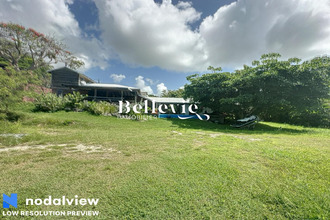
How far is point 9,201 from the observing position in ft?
6.23

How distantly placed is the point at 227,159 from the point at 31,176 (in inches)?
179

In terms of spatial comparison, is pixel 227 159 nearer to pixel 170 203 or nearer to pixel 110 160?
pixel 170 203

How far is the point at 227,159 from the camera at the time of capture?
137 inches

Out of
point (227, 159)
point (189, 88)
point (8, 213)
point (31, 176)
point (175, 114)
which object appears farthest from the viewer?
point (175, 114)

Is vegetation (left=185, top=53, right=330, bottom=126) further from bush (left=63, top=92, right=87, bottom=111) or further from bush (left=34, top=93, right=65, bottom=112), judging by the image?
bush (left=34, top=93, right=65, bottom=112)

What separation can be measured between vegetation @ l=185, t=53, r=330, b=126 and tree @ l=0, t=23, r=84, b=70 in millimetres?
22344

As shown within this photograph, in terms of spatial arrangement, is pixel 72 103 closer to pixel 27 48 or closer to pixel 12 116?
pixel 12 116

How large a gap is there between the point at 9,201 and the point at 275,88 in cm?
1522

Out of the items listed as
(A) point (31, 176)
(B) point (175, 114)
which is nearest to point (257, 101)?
(B) point (175, 114)

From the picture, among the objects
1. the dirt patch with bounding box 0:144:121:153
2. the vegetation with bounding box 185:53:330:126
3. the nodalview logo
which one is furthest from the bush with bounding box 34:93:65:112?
the vegetation with bounding box 185:53:330:126

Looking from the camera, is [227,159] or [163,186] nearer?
[163,186]

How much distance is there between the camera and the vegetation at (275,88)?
9.67m

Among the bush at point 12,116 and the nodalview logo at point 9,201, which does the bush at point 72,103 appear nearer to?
the bush at point 12,116

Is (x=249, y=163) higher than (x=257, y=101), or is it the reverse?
(x=257, y=101)
